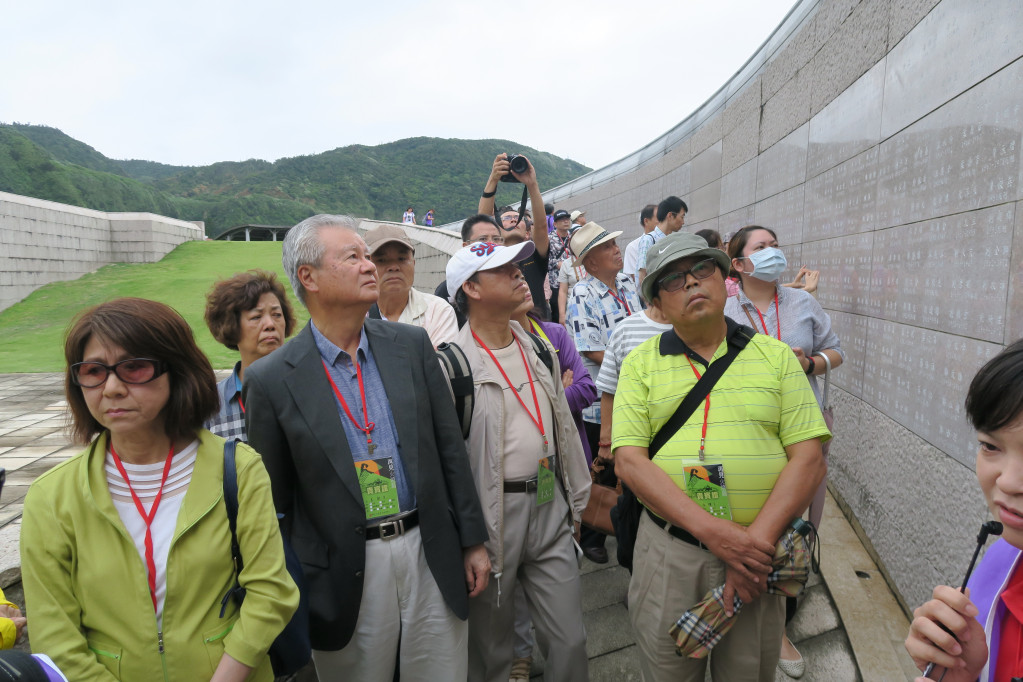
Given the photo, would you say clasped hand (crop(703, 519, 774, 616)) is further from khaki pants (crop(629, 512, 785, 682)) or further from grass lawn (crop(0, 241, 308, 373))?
grass lawn (crop(0, 241, 308, 373))

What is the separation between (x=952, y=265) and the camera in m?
2.75

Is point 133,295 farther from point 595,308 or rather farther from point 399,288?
point 595,308

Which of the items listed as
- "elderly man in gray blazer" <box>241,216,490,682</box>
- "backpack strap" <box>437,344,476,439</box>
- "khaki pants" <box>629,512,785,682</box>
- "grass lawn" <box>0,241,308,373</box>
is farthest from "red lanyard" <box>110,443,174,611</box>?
"grass lawn" <box>0,241,308,373</box>

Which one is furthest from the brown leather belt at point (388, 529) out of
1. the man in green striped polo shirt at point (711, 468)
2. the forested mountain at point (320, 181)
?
the forested mountain at point (320, 181)

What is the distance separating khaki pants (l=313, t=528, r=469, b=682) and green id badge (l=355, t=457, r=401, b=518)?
102 millimetres

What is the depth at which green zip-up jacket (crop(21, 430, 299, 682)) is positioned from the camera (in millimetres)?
1510

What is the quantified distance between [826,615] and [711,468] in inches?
67.0

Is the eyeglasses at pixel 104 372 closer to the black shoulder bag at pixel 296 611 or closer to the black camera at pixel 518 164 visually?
the black shoulder bag at pixel 296 611

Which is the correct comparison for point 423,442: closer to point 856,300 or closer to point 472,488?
point 472,488

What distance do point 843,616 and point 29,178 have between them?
34079 mm

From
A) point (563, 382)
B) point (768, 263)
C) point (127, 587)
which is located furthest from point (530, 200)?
point (127, 587)

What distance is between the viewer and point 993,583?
3.75 feet

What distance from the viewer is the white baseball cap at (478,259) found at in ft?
8.25

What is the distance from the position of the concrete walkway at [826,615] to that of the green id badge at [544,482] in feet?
3.57
